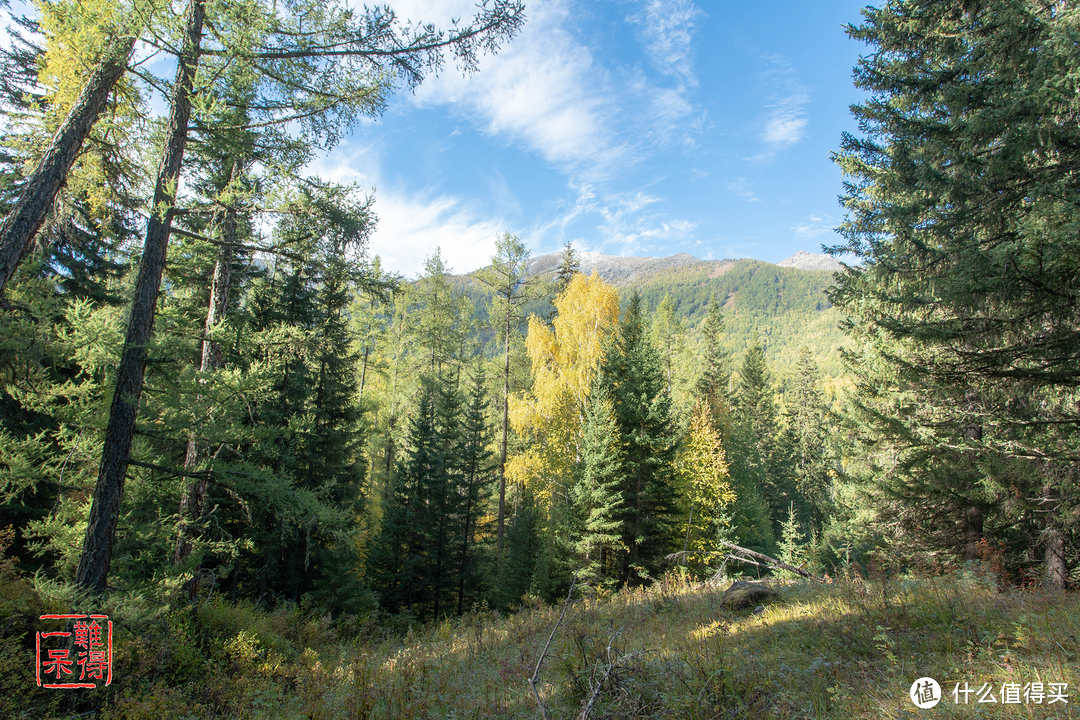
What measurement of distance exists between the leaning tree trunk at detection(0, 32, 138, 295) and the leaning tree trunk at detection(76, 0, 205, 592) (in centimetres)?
58

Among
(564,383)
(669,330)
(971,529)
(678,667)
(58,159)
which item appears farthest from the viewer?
(669,330)

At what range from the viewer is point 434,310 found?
26609 mm

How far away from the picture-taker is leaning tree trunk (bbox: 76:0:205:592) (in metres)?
4.67

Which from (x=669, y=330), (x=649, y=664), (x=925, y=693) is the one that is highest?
(x=669, y=330)

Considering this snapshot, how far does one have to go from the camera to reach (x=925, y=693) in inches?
132

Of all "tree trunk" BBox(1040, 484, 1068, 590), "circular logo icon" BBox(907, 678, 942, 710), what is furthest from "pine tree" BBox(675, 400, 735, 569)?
"circular logo icon" BBox(907, 678, 942, 710)

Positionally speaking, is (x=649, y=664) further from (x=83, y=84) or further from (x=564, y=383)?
(x=564, y=383)

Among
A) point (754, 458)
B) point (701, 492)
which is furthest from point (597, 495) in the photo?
point (754, 458)

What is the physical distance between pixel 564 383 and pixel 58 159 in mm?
15838

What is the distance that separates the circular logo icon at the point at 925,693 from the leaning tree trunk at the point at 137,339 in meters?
7.80

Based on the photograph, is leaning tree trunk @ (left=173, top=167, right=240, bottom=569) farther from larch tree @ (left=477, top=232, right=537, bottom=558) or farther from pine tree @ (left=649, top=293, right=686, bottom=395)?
pine tree @ (left=649, top=293, right=686, bottom=395)

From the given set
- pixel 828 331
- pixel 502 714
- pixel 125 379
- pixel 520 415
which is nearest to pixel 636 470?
pixel 520 415

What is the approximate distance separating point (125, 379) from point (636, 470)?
14.7 m

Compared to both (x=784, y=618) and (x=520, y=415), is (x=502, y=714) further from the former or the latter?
(x=520, y=415)
